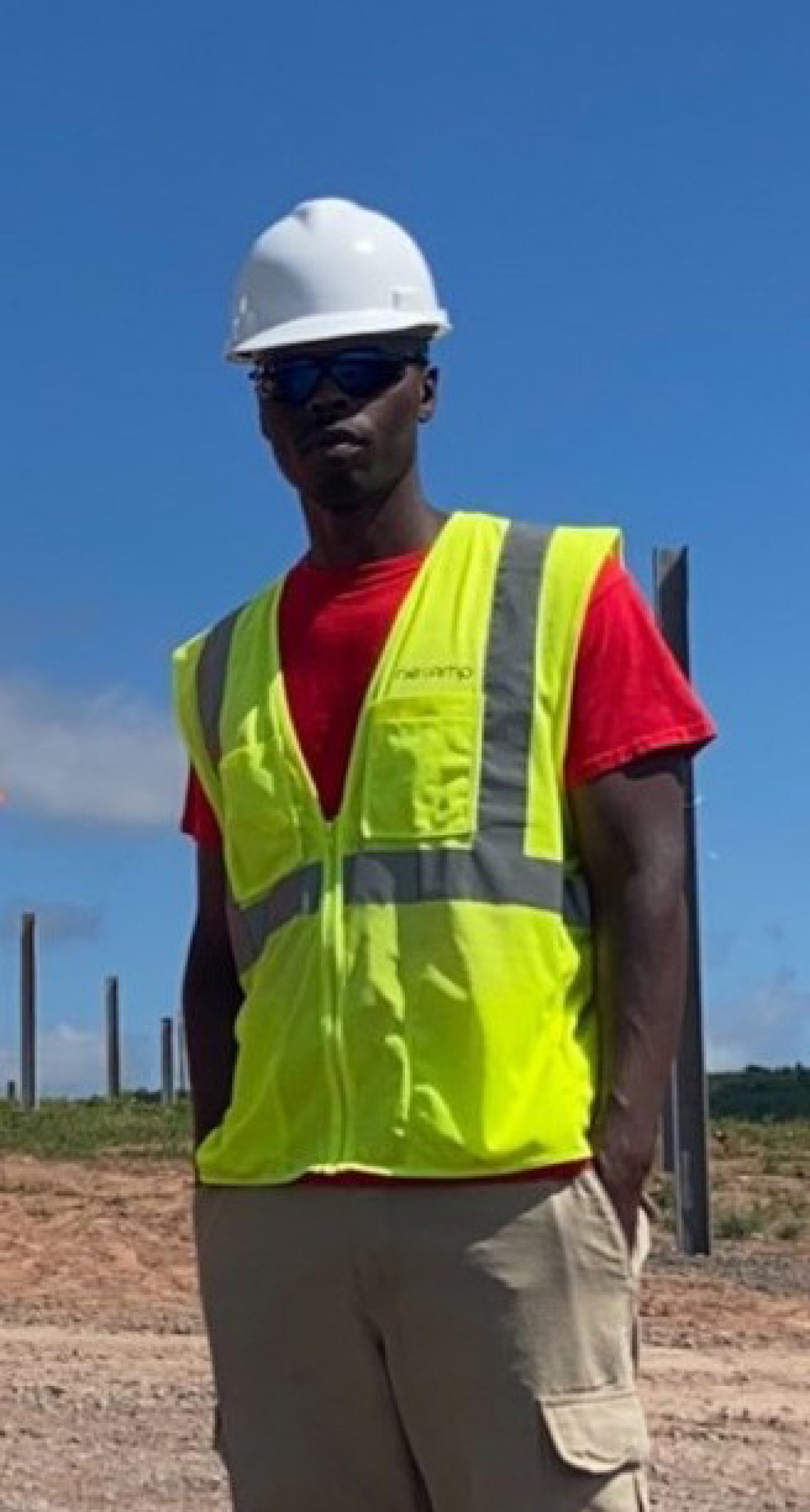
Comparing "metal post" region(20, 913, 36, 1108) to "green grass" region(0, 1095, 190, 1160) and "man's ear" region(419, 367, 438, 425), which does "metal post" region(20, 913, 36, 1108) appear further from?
"man's ear" region(419, 367, 438, 425)

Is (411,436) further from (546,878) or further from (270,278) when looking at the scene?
(546,878)

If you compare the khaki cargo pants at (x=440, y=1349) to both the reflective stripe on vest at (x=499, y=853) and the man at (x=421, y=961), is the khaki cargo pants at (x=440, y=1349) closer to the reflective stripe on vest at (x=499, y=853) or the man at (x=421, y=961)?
the man at (x=421, y=961)

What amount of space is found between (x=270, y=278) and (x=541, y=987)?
0.91 metres

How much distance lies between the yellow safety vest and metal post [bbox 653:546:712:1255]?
9.40m

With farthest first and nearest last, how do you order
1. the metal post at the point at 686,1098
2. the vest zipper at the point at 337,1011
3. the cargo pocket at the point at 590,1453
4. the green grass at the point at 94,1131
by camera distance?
the green grass at the point at 94,1131 < the metal post at the point at 686,1098 < the vest zipper at the point at 337,1011 < the cargo pocket at the point at 590,1453

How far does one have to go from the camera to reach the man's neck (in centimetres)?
337

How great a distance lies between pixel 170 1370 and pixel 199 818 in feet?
20.7

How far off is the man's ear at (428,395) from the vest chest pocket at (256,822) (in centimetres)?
44

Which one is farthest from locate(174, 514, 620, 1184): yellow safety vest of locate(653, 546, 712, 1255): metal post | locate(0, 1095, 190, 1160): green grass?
locate(0, 1095, 190, 1160): green grass

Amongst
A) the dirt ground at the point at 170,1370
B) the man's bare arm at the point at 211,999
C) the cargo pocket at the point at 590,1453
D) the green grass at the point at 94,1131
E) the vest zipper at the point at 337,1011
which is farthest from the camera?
the green grass at the point at 94,1131

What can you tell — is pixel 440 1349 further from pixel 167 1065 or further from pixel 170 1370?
pixel 167 1065

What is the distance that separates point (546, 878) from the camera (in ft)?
10.3

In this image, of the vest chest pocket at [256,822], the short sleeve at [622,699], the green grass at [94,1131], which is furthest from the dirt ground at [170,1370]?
the short sleeve at [622,699]

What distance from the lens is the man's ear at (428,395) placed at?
340cm
